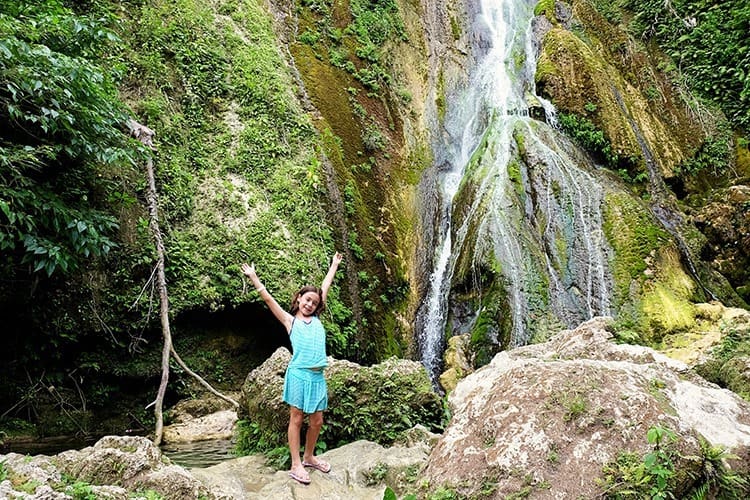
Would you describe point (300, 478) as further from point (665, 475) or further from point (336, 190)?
point (336, 190)

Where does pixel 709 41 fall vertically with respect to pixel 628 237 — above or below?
above

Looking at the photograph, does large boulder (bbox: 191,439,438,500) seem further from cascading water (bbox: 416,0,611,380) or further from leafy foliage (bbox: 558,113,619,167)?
leafy foliage (bbox: 558,113,619,167)

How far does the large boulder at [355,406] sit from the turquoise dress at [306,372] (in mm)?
783

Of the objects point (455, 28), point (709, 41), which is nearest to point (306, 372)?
point (455, 28)

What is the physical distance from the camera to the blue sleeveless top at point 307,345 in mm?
3887

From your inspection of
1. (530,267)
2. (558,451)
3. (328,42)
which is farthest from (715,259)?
(558,451)

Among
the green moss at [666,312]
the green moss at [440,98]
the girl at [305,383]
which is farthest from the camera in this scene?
the green moss at [440,98]

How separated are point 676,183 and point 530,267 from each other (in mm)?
6826

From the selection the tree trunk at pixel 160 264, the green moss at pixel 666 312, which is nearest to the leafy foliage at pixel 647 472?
the tree trunk at pixel 160 264

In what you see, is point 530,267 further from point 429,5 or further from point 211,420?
point 429,5

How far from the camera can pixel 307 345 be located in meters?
3.89

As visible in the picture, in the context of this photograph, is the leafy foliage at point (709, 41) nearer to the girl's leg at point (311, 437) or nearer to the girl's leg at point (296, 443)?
the girl's leg at point (311, 437)

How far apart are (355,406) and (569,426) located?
7.53 feet

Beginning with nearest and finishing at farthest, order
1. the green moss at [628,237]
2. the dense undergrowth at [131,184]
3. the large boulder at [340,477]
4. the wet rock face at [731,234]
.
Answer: the large boulder at [340,477], the dense undergrowth at [131,184], the green moss at [628,237], the wet rock face at [731,234]
